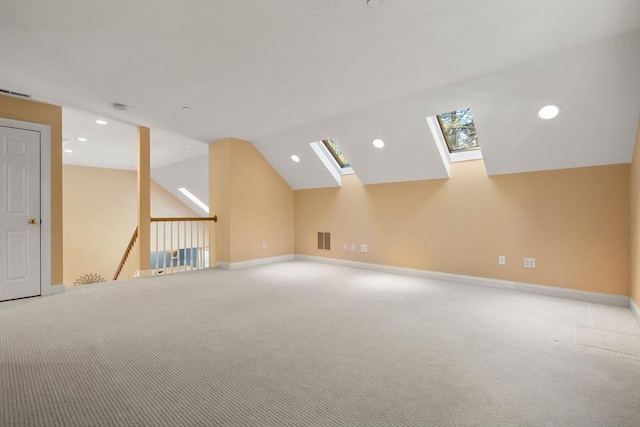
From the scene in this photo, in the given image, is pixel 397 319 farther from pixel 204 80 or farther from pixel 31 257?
pixel 31 257

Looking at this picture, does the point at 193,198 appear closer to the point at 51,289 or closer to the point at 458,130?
the point at 51,289

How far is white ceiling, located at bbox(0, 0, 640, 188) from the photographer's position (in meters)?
2.08

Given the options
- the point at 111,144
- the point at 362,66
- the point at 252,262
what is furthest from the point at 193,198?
the point at 362,66

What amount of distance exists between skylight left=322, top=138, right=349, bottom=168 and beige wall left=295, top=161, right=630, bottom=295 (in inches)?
11.4

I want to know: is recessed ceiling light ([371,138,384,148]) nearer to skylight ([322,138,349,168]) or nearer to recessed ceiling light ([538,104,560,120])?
skylight ([322,138,349,168])

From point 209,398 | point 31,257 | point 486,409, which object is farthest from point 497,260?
point 31,257

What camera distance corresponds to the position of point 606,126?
302 cm

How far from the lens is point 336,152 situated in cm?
565

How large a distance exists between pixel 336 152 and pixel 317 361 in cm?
425

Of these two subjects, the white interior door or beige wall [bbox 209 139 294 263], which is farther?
beige wall [bbox 209 139 294 263]

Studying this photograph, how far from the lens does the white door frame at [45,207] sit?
3.66 meters

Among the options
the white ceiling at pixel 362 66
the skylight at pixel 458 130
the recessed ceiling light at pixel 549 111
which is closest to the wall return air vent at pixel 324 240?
the white ceiling at pixel 362 66

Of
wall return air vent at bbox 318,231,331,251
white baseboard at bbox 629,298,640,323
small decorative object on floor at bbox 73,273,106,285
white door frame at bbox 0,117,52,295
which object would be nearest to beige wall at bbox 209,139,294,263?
wall return air vent at bbox 318,231,331,251

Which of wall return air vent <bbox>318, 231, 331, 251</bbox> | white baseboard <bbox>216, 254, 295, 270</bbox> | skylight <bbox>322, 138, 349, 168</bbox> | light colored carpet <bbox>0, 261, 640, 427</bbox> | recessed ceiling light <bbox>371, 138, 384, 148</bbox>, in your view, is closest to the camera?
light colored carpet <bbox>0, 261, 640, 427</bbox>
